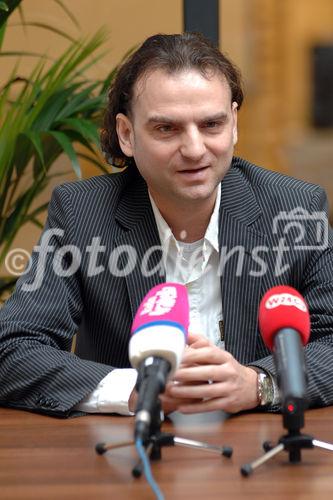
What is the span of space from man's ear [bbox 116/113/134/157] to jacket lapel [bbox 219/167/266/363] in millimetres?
243

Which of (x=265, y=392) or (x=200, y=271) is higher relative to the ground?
(x=200, y=271)

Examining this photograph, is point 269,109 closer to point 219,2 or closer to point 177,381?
point 219,2

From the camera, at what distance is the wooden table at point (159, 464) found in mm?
1605

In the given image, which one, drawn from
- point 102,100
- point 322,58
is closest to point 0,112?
point 102,100

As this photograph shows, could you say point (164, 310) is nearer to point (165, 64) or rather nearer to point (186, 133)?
point (186, 133)

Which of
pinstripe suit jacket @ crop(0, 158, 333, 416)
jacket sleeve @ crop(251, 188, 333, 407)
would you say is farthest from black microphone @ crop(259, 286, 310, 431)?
pinstripe suit jacket @ crop(0, 158, 333, 416)

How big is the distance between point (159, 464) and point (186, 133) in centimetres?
83

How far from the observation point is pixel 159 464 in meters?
1.74

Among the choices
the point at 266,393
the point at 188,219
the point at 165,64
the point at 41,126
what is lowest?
the point at 266,393

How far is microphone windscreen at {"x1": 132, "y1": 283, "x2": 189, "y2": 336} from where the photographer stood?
161cm

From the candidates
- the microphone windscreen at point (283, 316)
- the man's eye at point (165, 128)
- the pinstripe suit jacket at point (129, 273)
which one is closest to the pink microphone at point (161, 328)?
the microphone windscreen at point (283, 316)

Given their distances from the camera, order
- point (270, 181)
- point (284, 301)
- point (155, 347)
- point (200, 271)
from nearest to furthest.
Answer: point (155, 347) < point (284, 301) < point (200, 271) < point (270, 181)

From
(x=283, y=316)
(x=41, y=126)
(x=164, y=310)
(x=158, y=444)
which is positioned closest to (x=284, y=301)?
(x=283, y=316)

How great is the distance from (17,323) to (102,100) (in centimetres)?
109
